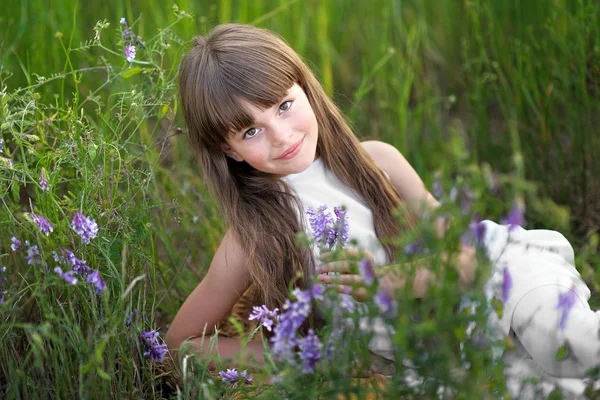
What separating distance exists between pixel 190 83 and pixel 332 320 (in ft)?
2.77

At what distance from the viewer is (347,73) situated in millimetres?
3318

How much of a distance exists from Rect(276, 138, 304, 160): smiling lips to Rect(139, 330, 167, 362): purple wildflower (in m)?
0.51

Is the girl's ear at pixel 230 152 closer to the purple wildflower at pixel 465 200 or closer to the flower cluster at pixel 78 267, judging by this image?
the flower cluster at pixel 78 267

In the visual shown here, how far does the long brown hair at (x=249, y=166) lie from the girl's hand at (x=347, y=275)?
173mm

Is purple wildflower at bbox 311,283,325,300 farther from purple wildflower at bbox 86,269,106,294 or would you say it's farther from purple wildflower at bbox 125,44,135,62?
purple wildflower at bbox 125,44,135,62

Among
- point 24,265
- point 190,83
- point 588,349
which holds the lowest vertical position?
point 588,349

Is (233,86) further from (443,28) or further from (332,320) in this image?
(443,28)

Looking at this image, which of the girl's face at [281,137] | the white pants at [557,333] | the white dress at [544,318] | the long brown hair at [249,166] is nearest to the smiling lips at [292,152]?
the girl's face at [281,137]

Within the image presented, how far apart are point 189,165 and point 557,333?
1531 mm

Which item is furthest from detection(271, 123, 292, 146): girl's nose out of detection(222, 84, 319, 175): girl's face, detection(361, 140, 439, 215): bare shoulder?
detection(361, 140, 439, 215): bare shoulder

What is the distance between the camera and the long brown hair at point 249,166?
1748 mm

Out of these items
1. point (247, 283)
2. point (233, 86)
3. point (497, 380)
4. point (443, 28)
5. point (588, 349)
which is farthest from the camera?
point (443, 28)

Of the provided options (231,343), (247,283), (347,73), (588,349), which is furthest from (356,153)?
(347,73)

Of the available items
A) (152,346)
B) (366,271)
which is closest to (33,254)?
(152,346)
